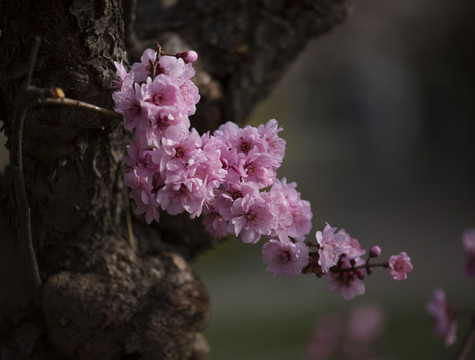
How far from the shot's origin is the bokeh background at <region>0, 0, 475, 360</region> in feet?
17.0

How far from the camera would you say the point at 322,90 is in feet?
43.5

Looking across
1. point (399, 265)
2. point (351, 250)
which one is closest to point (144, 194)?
point (351, 250)

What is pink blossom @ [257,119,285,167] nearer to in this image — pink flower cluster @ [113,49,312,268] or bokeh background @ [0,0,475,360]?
pink flower cluster @ [113,49,312,268]

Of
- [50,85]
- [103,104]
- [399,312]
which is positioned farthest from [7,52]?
[399,312]

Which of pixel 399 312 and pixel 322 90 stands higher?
pixel 322 90

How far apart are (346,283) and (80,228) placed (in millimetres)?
680

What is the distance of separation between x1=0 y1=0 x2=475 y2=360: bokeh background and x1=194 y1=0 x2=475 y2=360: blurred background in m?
0.02

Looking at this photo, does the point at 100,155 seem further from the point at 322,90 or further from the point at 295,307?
the point at 322,90

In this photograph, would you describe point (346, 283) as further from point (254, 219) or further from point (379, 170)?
point (379, 170)

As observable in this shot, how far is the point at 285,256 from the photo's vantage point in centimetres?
116

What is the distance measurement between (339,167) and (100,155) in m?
9.79

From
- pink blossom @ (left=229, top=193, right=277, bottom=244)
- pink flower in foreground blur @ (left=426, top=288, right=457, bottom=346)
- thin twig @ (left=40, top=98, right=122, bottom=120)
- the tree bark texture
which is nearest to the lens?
thin twig @ (left=40, top=98, right=122, bottom=120)

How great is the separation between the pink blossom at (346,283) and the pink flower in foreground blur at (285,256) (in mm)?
115

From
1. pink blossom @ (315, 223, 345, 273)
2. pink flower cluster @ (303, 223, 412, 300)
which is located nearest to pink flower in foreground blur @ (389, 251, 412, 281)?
pink flower cluster @ (303, 223, 412, 300)
